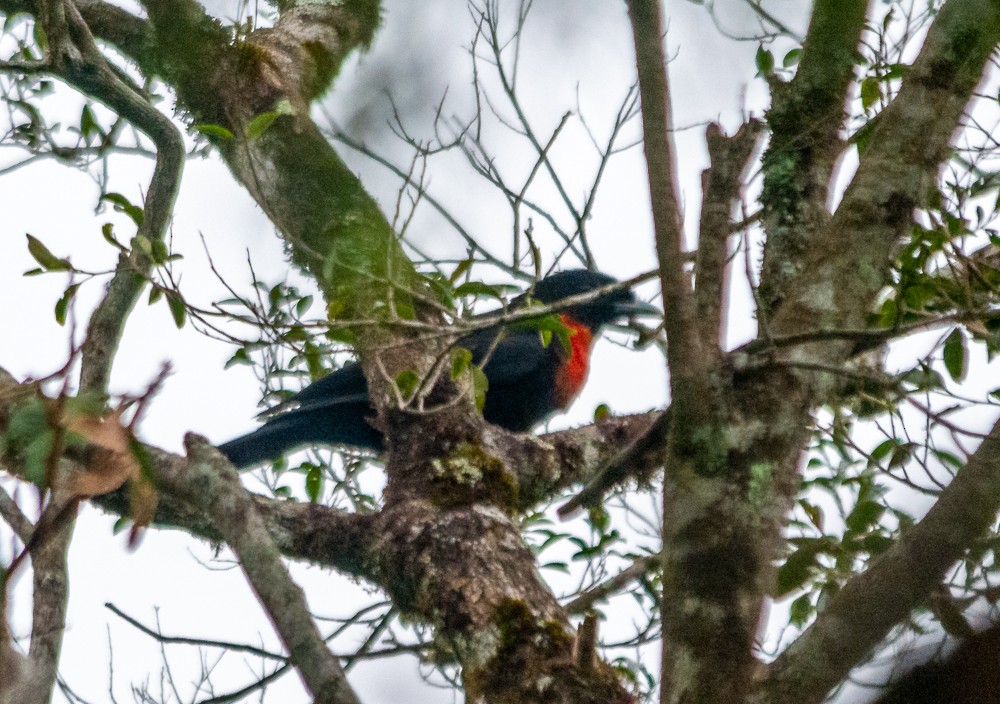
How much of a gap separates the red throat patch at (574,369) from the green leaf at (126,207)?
2226 millimetres

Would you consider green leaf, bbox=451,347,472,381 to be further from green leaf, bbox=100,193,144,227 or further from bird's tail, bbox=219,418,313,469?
bird's tail, bbox=219,418,313,469

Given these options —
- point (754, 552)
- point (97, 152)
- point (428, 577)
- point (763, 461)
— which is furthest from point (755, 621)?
point (97, 152)

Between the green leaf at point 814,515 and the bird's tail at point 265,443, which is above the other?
the bird's tail at point 265,443

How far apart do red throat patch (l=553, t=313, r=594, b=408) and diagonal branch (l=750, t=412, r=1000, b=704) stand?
287 cm

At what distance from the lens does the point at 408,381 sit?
254cm

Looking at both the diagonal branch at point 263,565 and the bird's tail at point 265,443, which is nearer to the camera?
the diagonal branch at point 263,565

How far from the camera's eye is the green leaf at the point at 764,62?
320 cm

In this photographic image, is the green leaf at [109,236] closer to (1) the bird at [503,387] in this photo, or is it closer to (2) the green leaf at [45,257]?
(2) the green leaf at [45,257]

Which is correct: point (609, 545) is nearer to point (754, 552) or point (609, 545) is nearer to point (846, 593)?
point (754, 552)

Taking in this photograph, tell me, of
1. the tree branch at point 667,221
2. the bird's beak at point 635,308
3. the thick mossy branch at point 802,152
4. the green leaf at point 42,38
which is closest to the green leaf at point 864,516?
the thick mossy branch at point 802,152

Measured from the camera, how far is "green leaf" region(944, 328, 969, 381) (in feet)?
7.77

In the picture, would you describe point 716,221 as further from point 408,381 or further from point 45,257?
point 45,257

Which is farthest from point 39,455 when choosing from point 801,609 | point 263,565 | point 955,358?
point 801,609

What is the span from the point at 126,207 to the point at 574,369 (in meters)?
2.55
